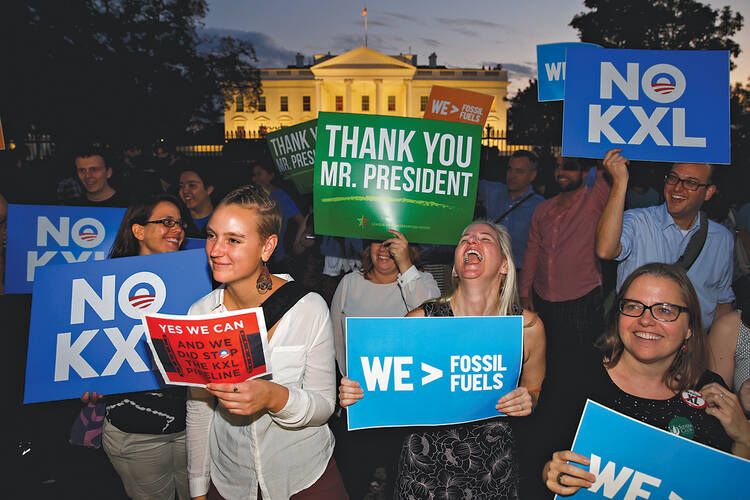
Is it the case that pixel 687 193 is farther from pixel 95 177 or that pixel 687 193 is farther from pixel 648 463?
pixel 95 177

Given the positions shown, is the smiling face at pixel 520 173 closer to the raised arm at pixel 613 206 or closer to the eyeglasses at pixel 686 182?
the eyeglasses at pixel 686 182

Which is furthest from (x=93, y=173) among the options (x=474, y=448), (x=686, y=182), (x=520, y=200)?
(x=686, y=182)

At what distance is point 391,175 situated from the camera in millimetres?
3635

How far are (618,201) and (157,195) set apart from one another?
2.90 m

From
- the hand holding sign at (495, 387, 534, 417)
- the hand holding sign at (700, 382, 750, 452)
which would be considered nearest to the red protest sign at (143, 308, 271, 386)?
the hand holding sign at (495, 387, 534, 417)

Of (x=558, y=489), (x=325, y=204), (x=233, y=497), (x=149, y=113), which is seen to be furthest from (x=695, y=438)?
(x=149, y=113)

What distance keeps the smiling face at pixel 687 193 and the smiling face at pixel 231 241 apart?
114 inches

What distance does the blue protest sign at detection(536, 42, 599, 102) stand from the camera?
4.90m

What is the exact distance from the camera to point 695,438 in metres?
2.00

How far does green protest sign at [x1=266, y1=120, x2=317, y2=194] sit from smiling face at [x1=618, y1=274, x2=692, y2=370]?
4356 mm

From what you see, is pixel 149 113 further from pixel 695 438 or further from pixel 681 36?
pixel 681 36

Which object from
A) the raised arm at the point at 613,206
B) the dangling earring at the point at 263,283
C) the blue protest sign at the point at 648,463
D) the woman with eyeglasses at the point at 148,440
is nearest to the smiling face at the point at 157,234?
the woman with eyeglasses at the point at 148,440

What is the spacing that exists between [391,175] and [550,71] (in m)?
2.39

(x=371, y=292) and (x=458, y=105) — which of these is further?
(x=458, y=105)
